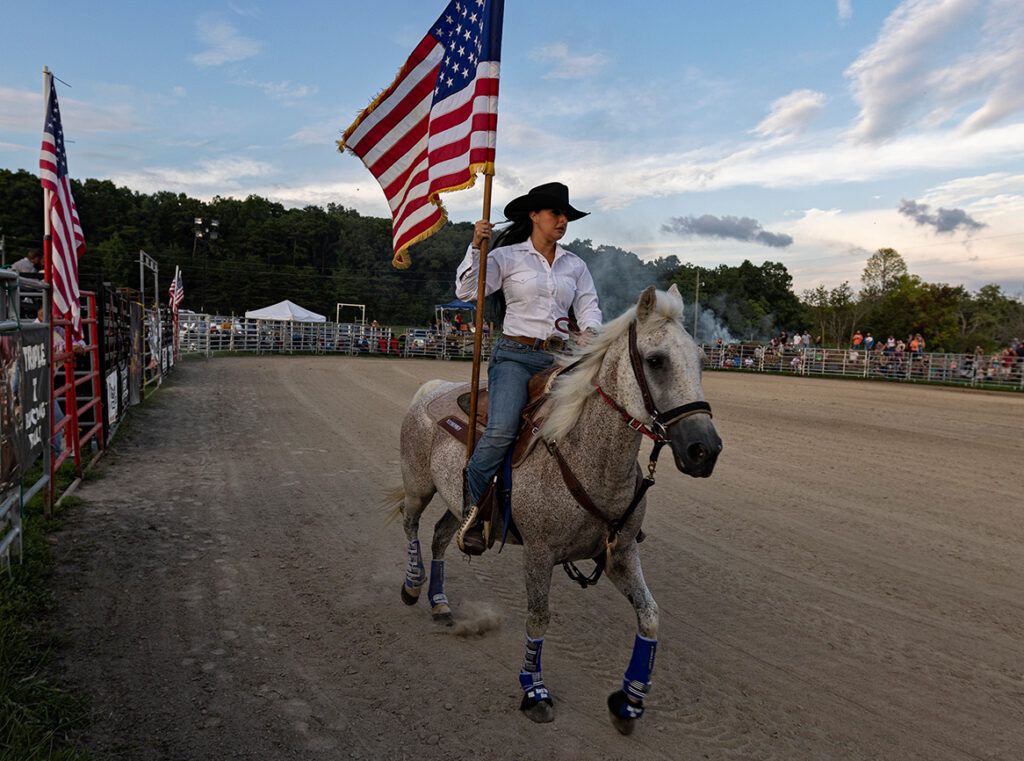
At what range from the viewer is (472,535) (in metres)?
3.64

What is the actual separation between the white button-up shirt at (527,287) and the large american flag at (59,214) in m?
4.81

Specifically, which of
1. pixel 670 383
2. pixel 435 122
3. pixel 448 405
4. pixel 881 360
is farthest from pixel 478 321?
pixel 881 360

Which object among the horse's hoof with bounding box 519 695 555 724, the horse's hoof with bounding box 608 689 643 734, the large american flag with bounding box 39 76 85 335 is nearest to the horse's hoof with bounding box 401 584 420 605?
the horse's hoof with bounding box 519 695 555 724

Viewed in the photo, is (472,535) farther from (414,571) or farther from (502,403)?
(414,571)

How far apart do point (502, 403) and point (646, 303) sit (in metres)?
1.02

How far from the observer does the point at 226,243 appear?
8119 centimetres

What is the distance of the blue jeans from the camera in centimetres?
351

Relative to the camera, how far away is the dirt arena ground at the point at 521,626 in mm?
3143

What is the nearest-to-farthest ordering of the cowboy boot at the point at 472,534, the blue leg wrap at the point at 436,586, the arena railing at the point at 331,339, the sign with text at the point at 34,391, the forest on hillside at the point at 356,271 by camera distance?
the cowboy boot at the point at 472,534
the blue leg wrap at the point at 436,586
the sign with text at the point at 34,391
the arena railing at the point at 331,339
the forest on hillside at the point at 356,271

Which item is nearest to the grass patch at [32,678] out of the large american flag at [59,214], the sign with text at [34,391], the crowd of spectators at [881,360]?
the sign with text at [34,391]

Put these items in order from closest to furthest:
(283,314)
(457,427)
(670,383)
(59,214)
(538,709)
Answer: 1. (670,383)
2. (538,709)
3. (457,427)
4. (59,214)
5. (283,314)

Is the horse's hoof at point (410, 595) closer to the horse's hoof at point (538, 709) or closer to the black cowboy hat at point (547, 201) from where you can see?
the horse's hoof at point (538, 709)

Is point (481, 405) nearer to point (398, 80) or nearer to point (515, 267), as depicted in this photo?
point (515, 267)

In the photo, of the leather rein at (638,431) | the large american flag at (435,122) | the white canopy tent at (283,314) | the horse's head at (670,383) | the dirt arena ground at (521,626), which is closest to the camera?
the horse's head at (670,383)
